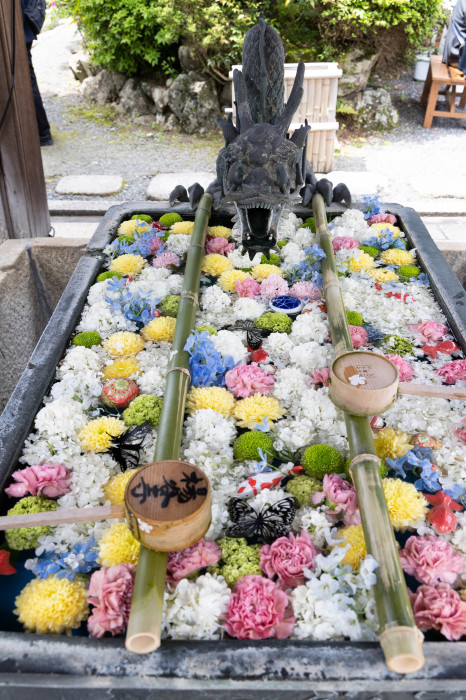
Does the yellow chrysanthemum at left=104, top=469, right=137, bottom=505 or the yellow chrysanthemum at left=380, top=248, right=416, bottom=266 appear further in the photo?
the yellow chrysanthemum at left=380, top=248, right=416, bottom=266

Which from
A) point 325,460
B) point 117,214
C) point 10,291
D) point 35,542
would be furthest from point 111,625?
point 117,214

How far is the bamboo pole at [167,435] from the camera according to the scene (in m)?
1.34

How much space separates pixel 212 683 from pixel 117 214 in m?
3.33

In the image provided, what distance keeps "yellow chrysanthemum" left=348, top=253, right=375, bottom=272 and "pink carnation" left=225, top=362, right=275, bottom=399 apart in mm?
1208

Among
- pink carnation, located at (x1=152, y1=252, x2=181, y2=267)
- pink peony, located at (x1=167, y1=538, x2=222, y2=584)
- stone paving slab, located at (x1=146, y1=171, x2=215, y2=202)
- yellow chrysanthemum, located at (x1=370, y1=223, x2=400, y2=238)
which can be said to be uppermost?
yellow chrysanthemum, located at (x1=370, y1=223, x2=400, y2=238)

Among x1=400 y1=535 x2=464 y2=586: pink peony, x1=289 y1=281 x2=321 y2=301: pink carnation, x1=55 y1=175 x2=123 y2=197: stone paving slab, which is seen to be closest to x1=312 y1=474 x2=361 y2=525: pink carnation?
x1=400 y1=535 x2=464 y2=586: pink peony

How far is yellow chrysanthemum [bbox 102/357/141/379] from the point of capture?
247cm

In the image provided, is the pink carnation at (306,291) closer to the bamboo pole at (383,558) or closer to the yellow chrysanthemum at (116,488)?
the bamboo pole at (383,558)

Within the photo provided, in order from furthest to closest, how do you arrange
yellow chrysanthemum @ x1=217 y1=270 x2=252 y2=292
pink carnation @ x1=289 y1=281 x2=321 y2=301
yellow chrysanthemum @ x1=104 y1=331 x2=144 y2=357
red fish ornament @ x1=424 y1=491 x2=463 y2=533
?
yellow chrysanthemum @ x1=217 y1=270 x2=252 y2=292 → pink carnation @ x1=289 y1=281 x2=321 y2=301 → yellow chrysanthemum @ x1=104 y1=331 x2=144 y2=357 → red fish ornament @ x1=424 y1=491 x2=463 y2=533

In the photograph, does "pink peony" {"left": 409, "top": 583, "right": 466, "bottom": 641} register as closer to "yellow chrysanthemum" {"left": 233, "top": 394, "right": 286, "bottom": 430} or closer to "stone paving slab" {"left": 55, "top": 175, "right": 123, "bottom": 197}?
"yellow chrysanthemum" {"left": 233, "top": 394, "right": 286, "bottom": 430}

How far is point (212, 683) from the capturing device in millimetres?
1346

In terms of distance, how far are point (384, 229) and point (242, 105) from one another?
1.30m

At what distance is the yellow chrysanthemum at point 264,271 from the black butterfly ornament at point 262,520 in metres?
1.70

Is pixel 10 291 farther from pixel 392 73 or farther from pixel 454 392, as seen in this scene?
pixel 392 73
